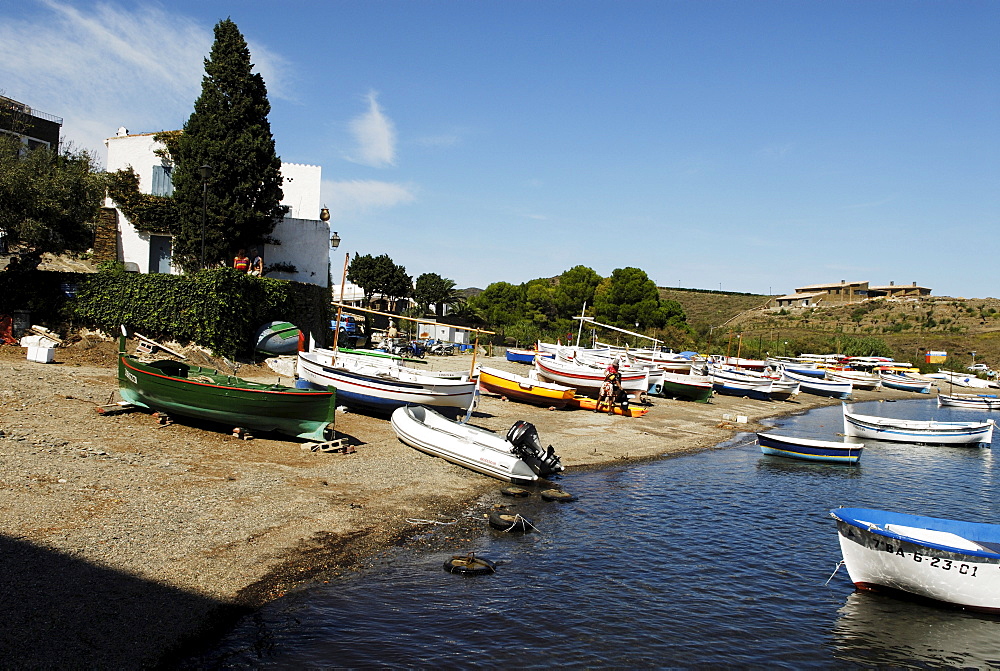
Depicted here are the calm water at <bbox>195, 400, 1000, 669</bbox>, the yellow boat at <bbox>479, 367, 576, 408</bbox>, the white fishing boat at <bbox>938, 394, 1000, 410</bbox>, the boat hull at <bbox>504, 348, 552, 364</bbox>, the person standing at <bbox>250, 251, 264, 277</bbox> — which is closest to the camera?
the calm water at <bbox>195, 400, 1000, 669</bbox>

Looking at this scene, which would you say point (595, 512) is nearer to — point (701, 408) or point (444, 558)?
point (444, 558)

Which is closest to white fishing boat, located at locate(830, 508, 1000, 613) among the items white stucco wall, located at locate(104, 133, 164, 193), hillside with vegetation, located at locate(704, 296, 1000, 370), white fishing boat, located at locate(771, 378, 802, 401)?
white stucco wall, located at locate(104, 133, 164, 193)

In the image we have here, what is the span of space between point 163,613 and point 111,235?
87.3 feet

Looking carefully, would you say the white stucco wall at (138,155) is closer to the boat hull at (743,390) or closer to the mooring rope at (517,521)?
the mooring rope at (517,521)

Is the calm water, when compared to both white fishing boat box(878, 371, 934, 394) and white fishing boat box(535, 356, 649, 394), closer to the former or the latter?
white fishing boat box(535, 356, 649, 394)

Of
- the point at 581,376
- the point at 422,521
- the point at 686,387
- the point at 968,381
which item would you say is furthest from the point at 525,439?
the point at 968,381

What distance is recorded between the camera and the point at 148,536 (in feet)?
31.4

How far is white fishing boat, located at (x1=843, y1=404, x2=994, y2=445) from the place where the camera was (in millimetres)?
30422

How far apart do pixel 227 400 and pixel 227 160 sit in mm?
17560

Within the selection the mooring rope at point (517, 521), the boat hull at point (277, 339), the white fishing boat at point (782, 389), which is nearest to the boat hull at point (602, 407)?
the boat hull at point (277, 339)

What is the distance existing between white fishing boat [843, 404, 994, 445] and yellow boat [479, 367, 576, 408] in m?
13.4

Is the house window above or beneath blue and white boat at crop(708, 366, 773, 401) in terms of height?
above

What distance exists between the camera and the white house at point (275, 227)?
29734mm

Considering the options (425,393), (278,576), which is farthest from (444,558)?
Answer: (425,393)
